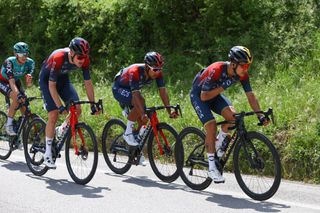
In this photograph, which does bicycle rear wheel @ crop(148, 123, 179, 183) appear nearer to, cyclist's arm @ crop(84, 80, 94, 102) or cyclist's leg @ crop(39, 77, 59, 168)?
cyclist's arm @ crop(84, 80, 94, 102)

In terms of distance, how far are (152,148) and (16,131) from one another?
9.21 feet

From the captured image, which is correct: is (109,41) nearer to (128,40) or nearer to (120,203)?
(128,40)

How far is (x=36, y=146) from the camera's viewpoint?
958cm

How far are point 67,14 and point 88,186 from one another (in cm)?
975

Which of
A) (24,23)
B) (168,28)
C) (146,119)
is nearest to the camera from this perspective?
(146,119)

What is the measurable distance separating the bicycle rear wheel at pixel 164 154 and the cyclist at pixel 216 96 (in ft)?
2.38

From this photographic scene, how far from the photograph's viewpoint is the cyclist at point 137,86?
8.69 meters

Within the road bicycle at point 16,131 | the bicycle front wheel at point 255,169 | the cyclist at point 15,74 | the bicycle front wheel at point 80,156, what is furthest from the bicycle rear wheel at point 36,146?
the bicycle front wheel at point 255,169

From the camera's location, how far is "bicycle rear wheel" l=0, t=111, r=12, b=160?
10.8 m

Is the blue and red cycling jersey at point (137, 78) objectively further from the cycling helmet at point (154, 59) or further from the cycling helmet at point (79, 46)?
the cycling helmet at point (79, 46)

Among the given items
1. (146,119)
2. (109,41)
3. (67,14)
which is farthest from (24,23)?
(146,119)

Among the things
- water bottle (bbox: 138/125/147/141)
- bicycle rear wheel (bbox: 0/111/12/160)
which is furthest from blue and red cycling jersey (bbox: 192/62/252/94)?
bicycle rear wheel (bbox: 0/111/12/160)

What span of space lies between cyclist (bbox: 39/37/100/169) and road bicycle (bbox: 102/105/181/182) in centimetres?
81

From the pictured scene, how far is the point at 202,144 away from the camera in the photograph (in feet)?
27.6
